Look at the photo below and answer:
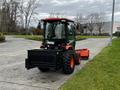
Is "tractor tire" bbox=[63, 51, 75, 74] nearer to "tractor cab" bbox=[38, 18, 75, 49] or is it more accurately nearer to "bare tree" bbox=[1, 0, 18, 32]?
"tractor cab" bbox=[38, 18, 75, 49]

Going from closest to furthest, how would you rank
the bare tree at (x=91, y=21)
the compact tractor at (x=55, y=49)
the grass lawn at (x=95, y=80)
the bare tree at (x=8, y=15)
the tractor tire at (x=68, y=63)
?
the grass lawn at (x=95, y=80), the compact tractor at (x=55, y=49), the tractor tire at (x=68, y=63), the bare tree at (x=8, y=15), the bare tree at (x=91, y=21)

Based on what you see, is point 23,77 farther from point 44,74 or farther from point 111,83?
point 111,83

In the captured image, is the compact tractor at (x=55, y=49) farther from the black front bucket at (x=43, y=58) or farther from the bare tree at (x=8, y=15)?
the bare tree at (x=8, y=15)

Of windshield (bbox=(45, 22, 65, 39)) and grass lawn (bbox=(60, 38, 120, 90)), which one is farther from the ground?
windshield (bbox=(45, 22, 65, 39))

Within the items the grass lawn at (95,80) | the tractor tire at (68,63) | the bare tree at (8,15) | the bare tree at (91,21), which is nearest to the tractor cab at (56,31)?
the tractor tire at (68,63)

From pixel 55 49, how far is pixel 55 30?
3.64 ft

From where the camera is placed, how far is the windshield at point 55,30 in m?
11.5

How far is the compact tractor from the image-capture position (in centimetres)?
997

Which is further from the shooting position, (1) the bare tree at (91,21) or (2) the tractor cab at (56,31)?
(1) the bare tree at (91,21)

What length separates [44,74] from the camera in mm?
10891

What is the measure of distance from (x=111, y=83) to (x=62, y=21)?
385 cm

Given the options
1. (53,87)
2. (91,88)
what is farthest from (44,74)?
(91,88)

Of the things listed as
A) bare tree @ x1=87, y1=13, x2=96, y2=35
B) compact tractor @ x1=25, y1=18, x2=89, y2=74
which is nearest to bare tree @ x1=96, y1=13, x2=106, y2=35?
bare tree @ x1=87, y1=13, x2=96, y2=35

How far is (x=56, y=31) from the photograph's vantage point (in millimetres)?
11562
